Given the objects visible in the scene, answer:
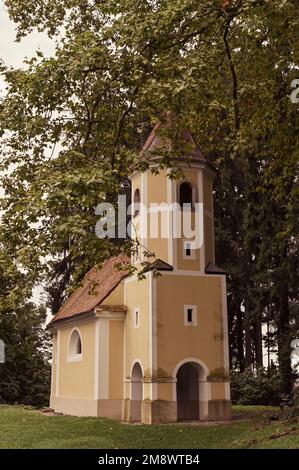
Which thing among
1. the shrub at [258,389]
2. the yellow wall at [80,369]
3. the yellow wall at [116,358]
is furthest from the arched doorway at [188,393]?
the shrub at [258,389]

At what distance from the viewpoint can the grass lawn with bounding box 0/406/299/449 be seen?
1186 cm

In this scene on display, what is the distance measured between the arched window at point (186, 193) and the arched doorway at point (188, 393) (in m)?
5.78

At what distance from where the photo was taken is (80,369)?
23219 mm

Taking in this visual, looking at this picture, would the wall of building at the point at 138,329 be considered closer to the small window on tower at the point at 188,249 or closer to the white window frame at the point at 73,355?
the small window on tower at the point at 188,249

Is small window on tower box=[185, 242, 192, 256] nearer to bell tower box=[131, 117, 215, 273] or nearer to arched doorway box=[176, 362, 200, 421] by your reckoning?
bell tower box=[131, 117, 215, 273]

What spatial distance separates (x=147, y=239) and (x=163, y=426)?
6.29 meters

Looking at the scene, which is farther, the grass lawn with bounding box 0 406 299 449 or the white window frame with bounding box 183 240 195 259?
the white window frame with bounding box 183 240 195 259

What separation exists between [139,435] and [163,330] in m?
4.93

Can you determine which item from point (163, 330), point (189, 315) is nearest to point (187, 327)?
point (189, 315)

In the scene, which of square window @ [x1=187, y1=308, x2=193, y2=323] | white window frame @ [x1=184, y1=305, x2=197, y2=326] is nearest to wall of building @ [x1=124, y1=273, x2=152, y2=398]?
white window frame @ [x1=184, y1=305, x2=197, y2=326]

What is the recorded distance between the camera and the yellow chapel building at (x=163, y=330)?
1938cm

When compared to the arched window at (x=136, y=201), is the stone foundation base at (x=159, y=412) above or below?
below

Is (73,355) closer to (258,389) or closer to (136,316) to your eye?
(136,316)

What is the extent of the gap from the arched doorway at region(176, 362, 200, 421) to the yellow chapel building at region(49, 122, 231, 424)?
0.12 ft
